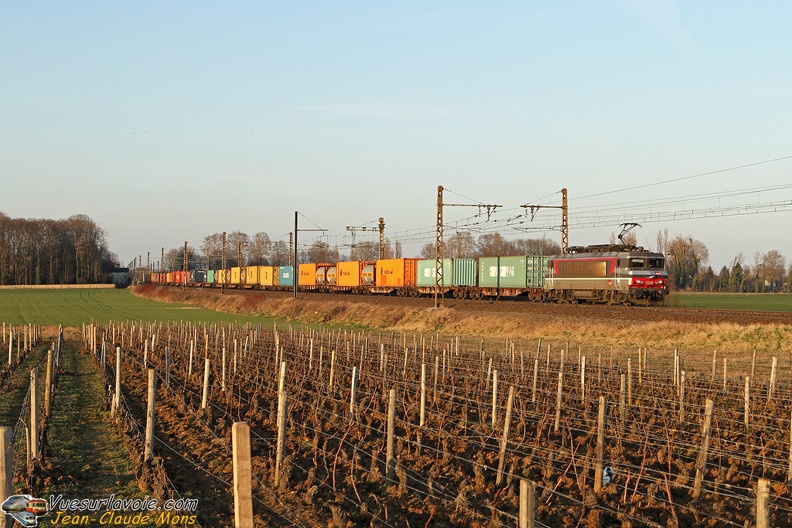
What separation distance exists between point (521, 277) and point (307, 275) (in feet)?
114

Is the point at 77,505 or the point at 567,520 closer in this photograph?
the point at 567,520

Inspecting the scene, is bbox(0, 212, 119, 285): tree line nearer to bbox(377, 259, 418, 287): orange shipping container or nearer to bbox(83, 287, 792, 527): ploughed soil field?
bbox(377, 259, 418, 287): orange shipping container

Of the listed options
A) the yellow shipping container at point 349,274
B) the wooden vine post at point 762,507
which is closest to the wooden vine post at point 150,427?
the wooden vine post at point 762,507

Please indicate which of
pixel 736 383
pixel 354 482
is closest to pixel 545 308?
pixel 736 383

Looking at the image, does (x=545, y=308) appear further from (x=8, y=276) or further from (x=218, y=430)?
(x=8, y=276)

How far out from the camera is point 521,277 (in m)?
48.5

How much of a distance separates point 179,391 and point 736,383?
12.6 m

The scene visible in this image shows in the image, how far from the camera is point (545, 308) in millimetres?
39156

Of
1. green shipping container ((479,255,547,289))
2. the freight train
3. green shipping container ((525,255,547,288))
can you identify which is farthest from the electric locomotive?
green shipping container ((525,255,547,288))

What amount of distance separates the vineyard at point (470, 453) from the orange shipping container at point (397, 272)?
3887cm

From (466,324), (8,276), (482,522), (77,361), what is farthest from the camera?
(8,276)

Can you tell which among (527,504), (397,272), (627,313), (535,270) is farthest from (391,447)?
(397,272)

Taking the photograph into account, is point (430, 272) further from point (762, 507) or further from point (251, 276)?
point (762, 507)

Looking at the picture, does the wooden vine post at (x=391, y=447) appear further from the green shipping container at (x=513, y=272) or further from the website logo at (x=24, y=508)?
the green shipping container at (x=513, y=272)
